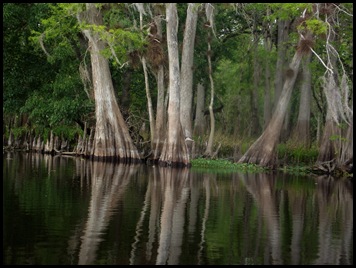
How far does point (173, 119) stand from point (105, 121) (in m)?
2.87

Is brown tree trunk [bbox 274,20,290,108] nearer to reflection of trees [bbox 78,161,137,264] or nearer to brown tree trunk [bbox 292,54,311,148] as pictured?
brown tree trunk [bbox 292,54,311,148]

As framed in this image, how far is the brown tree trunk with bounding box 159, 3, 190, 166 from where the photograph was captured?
22.3 metres

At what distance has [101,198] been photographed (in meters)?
12.7

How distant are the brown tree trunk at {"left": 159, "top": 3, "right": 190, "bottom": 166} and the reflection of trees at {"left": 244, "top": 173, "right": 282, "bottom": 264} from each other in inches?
118

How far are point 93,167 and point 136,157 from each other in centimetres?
310

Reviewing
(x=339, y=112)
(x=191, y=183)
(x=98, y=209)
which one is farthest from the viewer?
(x=339, y=112)

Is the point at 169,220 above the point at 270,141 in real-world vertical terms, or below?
below

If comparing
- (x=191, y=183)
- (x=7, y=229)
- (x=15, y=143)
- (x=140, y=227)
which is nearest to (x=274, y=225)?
(x=140, y=227)

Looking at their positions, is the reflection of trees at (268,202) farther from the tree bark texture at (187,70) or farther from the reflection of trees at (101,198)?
the tree bark texture at (187,70)

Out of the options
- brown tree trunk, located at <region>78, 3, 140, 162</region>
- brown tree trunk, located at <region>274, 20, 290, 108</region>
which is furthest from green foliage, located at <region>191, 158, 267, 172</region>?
brown tree trunk, located at <region>274, 20, 290, 108</region>

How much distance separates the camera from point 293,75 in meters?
23.7

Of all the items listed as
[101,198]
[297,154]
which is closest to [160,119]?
[297,154]

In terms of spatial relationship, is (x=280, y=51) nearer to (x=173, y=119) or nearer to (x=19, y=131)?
(x=173, y=119)

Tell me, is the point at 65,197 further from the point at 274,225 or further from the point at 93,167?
the point at 93,167
